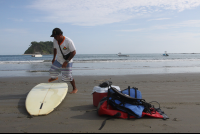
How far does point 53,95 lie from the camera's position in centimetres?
364

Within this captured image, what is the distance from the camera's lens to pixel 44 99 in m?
3.38

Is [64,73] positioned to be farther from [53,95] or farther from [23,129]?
[23,129]

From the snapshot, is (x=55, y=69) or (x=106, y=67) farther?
(x=106, y=67)

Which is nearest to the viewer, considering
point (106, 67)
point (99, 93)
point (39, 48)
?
point (99, 93)

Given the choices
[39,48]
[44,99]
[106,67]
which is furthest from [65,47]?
[39,48]

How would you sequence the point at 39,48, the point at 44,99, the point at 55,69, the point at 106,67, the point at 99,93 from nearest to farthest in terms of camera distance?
the point at 99,93, the point at 44,99, the point at 55,69, the point at 106,67, the point at 39,48

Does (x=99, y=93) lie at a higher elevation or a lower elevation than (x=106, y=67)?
higher

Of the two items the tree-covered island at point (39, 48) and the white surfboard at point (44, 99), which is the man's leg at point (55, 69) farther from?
the tree-covered island at point (39, 48)

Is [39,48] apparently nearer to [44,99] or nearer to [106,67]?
[106,67]

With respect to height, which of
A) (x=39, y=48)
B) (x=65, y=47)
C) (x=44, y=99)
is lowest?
(x=44, y=99)

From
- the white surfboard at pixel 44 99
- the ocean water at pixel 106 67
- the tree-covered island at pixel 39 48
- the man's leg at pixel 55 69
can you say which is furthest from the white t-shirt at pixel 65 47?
the tree-covered island at pixel 39 48

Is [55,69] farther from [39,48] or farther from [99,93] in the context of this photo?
[39,48]

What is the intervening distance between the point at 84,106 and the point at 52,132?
131 cm

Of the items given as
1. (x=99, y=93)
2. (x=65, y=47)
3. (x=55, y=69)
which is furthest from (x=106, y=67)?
(x=99, y=93)
